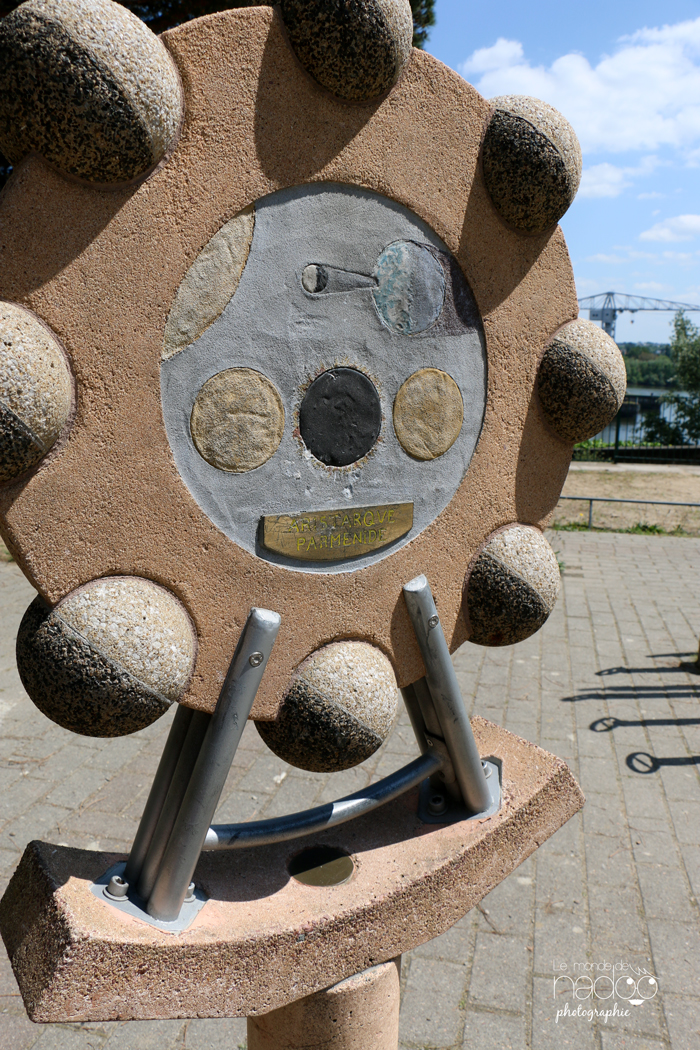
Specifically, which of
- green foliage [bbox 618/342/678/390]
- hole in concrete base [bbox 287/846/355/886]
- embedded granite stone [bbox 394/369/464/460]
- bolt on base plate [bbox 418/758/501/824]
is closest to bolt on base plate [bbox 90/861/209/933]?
hole in concrete base [bbox 287/846/355/886]

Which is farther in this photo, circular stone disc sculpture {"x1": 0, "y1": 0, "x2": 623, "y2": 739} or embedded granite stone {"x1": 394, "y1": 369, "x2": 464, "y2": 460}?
embedded granite stone {"x1": 394, "y1": 369, "x2": 464, "y2": 460}

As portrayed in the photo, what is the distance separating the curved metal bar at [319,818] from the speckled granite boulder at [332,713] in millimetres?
309

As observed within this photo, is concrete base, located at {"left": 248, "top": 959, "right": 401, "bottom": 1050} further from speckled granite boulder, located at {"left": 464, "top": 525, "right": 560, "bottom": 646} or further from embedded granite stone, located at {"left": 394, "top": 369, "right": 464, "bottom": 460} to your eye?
embedded granite stone, located at {"left": 394, "top": 369, "right": 464, "bottom": 460}

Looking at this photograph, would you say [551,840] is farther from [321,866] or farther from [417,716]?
[321,866]

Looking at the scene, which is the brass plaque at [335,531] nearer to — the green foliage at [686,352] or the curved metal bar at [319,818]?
the curved metal bar at [319,818]

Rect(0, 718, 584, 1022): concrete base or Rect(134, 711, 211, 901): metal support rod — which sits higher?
Rect(134, 711, 211, 901): metal support rod

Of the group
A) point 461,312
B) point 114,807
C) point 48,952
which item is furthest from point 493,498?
point 114,807

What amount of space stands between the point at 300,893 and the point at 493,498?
1.10 meters

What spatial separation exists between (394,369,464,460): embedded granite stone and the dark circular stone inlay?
0.25 feet

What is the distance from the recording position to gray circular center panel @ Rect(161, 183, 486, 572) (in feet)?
4.89

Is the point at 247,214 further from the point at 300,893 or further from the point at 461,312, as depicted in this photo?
the point at 300,893

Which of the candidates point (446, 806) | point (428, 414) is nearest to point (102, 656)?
point (428, 414)

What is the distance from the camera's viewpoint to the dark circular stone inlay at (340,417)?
1.62 meters

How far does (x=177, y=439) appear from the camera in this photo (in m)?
1.46
